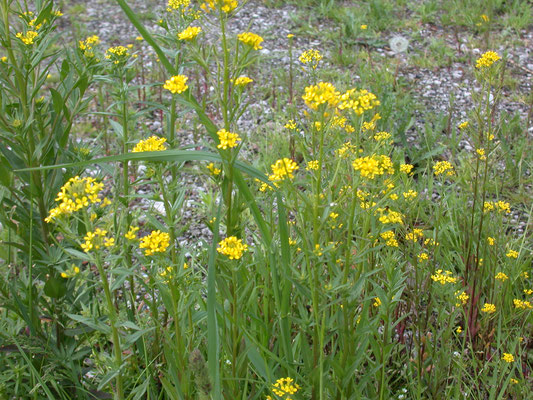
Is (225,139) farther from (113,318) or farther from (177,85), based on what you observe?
(113,318)

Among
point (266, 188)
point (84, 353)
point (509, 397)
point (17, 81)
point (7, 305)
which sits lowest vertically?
point (509, 397)

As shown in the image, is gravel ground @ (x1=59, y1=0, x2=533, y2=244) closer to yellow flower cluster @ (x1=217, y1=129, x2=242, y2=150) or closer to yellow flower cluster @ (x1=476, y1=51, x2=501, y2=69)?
yellow flower cluster @ (x1=476, y1=51, x2=501, y2=69)

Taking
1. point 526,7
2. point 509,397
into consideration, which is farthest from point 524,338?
point 526,7

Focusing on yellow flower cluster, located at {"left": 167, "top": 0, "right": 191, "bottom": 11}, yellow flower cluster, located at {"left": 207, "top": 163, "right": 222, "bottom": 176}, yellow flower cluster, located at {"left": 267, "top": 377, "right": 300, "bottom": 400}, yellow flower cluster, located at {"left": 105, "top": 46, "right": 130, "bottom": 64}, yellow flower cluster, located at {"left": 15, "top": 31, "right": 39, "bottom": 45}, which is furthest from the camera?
yellow flower cluster, located at {"left": 167, "top": 0, "right": 191, "bottom": 11}

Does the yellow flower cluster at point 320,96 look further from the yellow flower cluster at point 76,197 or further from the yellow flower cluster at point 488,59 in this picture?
the yellow flower cluster at point 488,59

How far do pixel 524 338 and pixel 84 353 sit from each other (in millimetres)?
1893

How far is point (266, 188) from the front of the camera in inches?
85.1

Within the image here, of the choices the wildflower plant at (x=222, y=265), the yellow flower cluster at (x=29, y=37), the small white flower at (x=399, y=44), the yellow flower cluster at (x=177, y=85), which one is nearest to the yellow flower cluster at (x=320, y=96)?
the wildflower plant at (x=222, y=265)

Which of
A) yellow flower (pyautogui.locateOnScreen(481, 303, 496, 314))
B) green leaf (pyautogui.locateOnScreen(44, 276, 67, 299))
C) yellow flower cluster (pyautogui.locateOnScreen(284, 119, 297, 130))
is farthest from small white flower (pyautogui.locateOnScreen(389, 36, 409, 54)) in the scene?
green leaf (pyautogui.locateOnScreen(44, 276, 67, 299))

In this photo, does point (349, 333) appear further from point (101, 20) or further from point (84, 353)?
point (101, 20)

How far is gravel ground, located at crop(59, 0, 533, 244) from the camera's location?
4375 millimetres

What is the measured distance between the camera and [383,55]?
17.0 ft

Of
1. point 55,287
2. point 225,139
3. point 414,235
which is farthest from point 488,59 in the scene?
point 55,287

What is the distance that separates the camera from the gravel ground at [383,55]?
4375 millimetres
